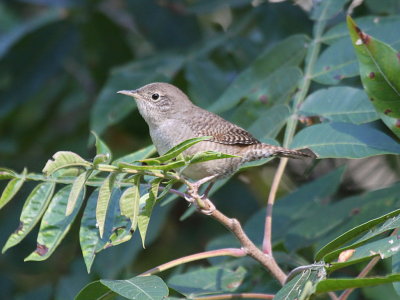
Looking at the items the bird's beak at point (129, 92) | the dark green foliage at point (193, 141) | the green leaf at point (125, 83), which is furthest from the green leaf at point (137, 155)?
the green leaf at point (125, 83)

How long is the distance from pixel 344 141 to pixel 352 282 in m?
1.11

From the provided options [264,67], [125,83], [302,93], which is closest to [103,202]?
[302,93]

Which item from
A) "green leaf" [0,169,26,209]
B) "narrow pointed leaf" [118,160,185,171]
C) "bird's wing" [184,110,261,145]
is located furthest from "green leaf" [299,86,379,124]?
"green leaf" [0,169,26,209]

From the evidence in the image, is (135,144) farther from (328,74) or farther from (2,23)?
(328,74)

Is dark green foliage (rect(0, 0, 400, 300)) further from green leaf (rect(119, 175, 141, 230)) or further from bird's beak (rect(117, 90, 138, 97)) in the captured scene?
bird's beak (rect(117, 90, 138, 97))

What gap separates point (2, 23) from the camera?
5.55m

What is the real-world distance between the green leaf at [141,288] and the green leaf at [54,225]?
35 cm

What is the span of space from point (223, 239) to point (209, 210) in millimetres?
1381

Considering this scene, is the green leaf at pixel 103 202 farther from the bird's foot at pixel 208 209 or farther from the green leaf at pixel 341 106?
the green leaf at pixel 341 106

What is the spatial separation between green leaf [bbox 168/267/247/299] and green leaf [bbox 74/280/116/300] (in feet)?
1.88

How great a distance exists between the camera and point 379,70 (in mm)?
2402

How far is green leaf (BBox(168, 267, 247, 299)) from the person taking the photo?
2996 millimetres

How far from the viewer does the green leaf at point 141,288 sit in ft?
6.91

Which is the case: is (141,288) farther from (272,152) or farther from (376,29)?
(376,29)
